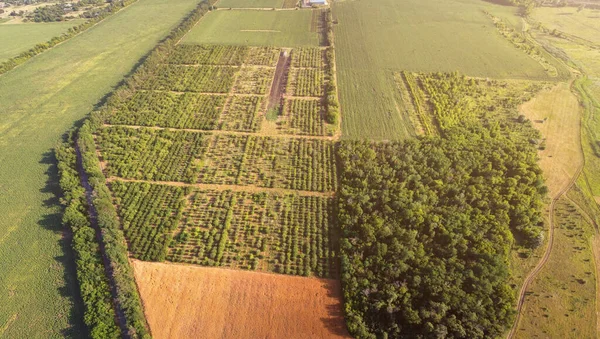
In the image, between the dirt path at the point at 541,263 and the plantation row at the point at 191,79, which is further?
the plantation row at the point at 191,79

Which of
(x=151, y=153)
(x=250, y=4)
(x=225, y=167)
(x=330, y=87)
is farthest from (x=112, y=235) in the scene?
(x=250, y=4)

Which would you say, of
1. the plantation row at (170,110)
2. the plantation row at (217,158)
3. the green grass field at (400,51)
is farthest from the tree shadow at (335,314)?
the plantation row at (170,110)

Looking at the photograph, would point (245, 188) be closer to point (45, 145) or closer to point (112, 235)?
point (112, 235)

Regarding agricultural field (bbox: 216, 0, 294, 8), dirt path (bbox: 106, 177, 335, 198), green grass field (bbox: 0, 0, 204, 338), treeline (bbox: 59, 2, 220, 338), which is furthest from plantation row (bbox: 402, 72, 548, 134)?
agricultural field (bbox: 216, 0, 294, 8)

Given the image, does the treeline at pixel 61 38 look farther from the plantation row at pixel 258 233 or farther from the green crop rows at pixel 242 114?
the plantation row at pixel 258 233

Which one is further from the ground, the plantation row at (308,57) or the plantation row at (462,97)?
the plantation row at (308,57)

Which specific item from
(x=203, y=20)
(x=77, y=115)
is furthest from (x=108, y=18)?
(x=77, y=115)

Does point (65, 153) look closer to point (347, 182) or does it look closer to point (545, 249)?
point (347, 182)
